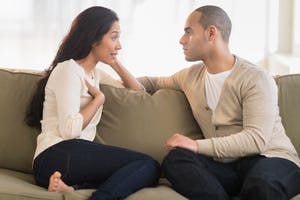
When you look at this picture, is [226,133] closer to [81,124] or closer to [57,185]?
[81,124]

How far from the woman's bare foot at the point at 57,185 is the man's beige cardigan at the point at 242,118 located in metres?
0.55

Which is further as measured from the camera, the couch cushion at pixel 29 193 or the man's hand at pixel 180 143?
the man's hand at pixel 180 143

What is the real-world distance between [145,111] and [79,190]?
565 mm

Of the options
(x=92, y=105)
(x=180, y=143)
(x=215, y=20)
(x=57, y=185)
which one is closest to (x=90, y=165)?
(x=57, y=185)

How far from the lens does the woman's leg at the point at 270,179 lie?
196 centimetres

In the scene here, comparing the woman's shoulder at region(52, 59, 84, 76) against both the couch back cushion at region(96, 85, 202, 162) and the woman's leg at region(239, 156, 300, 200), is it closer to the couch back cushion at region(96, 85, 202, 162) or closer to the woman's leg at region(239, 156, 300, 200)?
the couch back cushion at region(96, 85, 202, 162)

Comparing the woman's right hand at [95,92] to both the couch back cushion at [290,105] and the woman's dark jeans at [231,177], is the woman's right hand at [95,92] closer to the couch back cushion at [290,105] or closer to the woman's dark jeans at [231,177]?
the woman's dark jeans at [231,177]

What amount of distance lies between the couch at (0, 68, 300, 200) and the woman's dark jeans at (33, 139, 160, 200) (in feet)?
0.61

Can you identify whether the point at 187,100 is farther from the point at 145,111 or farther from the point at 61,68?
the point at 61,68

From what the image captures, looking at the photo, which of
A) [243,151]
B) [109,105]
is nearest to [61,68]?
[109,105]

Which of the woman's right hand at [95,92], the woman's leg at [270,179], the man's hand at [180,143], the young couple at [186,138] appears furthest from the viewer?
the woman's right hand at [95,92]

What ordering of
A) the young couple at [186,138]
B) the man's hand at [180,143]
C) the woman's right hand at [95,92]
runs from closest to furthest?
1. the young couple at [186,138]
2. the man's hand at [180,143]
3. the woman's right hand at [95,92]

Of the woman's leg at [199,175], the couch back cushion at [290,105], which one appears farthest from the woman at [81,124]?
the couch back cushion at [290,105]

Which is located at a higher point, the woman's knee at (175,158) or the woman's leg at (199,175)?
the woman's knee at (175,158)
